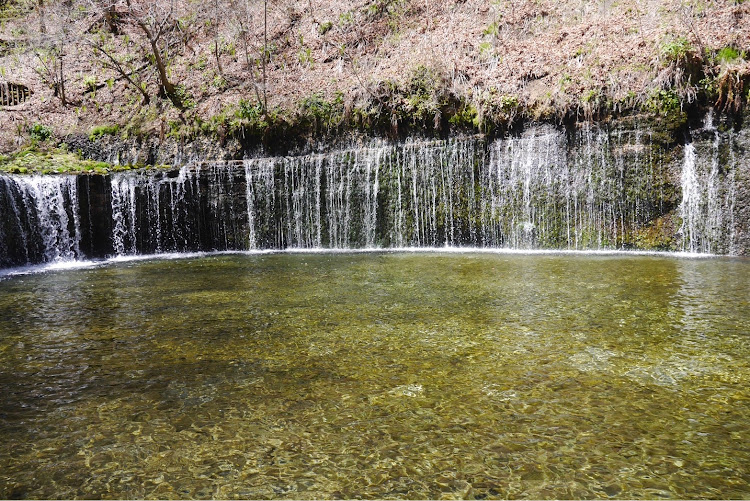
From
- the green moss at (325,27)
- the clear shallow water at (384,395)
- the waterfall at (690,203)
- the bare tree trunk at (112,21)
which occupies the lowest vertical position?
the clear shallow water at (384,395)

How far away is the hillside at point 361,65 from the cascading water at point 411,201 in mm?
980

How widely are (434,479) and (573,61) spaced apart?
14.2m

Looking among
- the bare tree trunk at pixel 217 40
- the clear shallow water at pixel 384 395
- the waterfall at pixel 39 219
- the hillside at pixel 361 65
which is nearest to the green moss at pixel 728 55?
the hillside at pixel 361 65

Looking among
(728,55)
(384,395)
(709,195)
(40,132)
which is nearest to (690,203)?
(709,195)

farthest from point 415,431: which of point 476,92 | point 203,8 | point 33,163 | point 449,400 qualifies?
point 203,8

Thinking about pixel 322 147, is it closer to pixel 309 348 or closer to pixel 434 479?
pixel 309 348

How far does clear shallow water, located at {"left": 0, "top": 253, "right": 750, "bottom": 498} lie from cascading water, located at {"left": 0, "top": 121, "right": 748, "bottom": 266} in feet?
18.6

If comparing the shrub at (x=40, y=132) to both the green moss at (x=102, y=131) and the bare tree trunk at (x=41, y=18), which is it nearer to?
the green moss at (x=102, y=131)

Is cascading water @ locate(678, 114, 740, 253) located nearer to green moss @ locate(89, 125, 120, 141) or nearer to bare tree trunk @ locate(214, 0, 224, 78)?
bare tree trunk @ locate(214, 0, 224, 78)

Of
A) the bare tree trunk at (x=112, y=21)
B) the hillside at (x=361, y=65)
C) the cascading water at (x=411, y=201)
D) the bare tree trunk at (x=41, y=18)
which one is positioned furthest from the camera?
the bare tree trunk at (x=41, y=18)

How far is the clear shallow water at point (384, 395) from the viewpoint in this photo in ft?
8.52

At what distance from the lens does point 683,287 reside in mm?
7273

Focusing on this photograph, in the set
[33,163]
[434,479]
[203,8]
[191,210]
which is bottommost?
[434,479]

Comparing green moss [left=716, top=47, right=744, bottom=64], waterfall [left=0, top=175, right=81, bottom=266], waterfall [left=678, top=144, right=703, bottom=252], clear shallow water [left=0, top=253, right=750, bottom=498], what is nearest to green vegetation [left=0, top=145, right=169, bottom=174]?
waterfall [left=0, top=175, right=81, bottom=266]
